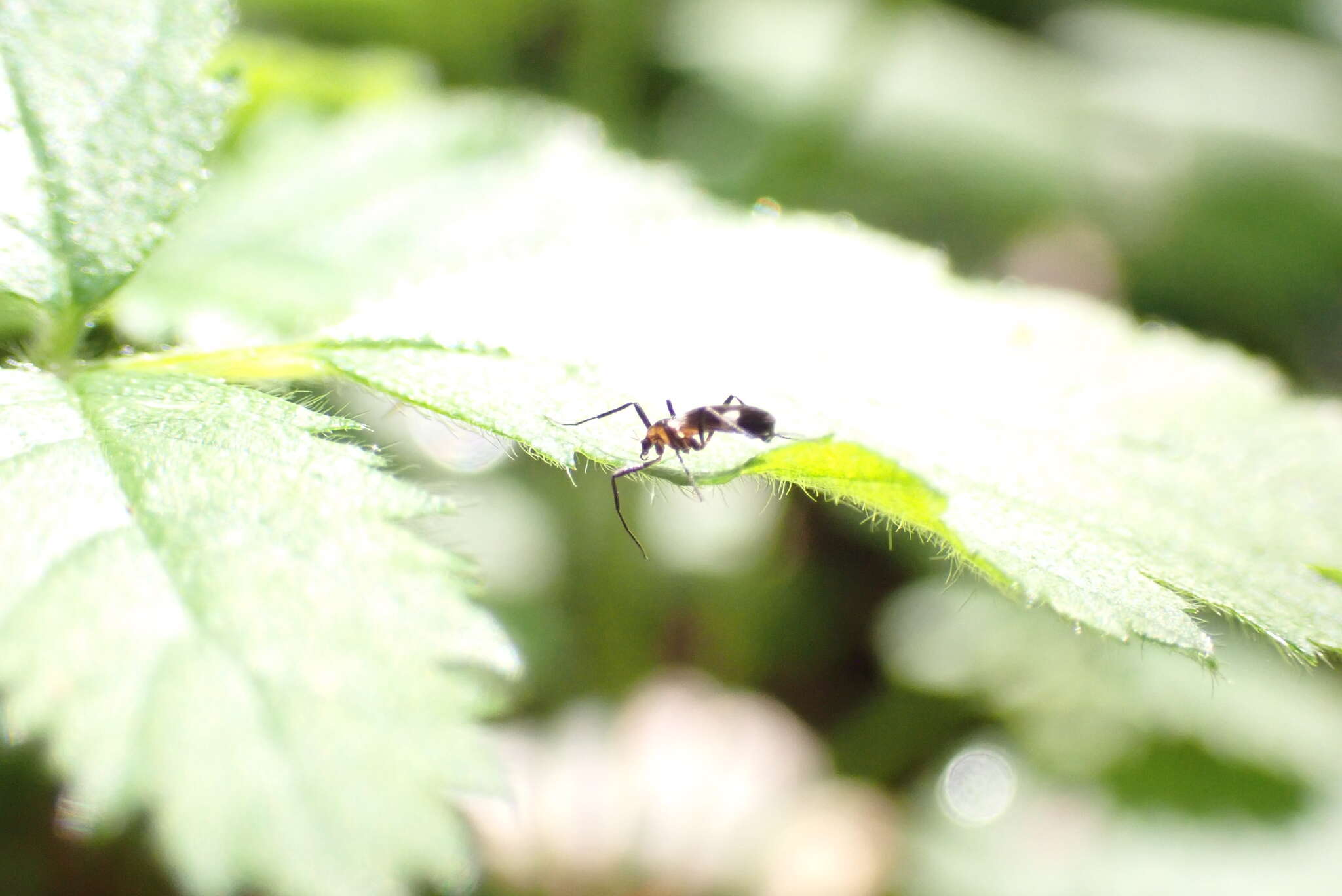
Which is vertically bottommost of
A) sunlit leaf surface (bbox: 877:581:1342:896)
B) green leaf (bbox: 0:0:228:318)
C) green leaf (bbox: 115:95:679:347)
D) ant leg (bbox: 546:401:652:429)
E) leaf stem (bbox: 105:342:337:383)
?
sunlit leaf surface (bbox: 877:581:1342:896)

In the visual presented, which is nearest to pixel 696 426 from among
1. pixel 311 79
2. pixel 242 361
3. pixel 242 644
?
pixel 242 361

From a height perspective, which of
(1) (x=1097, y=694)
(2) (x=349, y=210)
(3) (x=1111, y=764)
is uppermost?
(2) (x=349, y=210)

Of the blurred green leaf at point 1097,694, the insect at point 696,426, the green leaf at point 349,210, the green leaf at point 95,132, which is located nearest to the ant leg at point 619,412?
the insect at point 696,426

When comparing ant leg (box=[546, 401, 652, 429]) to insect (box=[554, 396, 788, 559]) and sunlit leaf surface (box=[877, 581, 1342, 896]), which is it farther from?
sunlit leaf surface (box=[877, 581, 1342, 896])

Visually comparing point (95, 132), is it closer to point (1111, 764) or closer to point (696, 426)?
point (696, 426)

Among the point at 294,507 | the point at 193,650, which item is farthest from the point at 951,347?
the point at 193,650

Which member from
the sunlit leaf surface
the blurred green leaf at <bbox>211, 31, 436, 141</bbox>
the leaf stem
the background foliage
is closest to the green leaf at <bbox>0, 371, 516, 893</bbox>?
the background foliage
